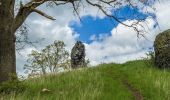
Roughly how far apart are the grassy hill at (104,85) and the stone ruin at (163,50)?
111 cm

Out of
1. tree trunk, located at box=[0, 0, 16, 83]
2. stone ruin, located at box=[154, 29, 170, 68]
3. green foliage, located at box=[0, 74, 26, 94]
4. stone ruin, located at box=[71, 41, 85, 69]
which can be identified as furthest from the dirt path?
stone ruin, located at box=[71, 41, 85, 69]

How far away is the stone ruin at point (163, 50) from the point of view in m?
32.6

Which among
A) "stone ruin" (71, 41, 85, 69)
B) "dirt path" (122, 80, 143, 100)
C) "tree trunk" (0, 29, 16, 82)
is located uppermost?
"stone ruin" (71, 41, 85, 69)

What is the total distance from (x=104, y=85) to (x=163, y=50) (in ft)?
30.8

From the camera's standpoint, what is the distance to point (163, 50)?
33.1 m

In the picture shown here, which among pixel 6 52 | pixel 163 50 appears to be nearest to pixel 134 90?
pixel 6 52

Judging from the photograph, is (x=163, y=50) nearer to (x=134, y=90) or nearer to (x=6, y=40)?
(x=134, y=90)

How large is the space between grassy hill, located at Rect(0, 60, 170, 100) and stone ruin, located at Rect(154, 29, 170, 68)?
111 cm

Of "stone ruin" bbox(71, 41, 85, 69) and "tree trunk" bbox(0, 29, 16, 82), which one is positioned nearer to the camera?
"tree trunk" bbox(0, 29, 16, 82)

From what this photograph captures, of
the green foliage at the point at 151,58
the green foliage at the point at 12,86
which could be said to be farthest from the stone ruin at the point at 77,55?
the green foliage at the point at 12,86

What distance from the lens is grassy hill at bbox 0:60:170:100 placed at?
21828 millimetres

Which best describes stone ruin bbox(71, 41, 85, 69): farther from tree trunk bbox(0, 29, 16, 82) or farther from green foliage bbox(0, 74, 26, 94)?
green foliage bbox(0, 74, 26, 94)

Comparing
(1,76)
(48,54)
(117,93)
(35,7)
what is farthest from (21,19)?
(48,54)

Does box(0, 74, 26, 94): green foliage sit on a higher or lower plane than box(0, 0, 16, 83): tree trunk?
lower
